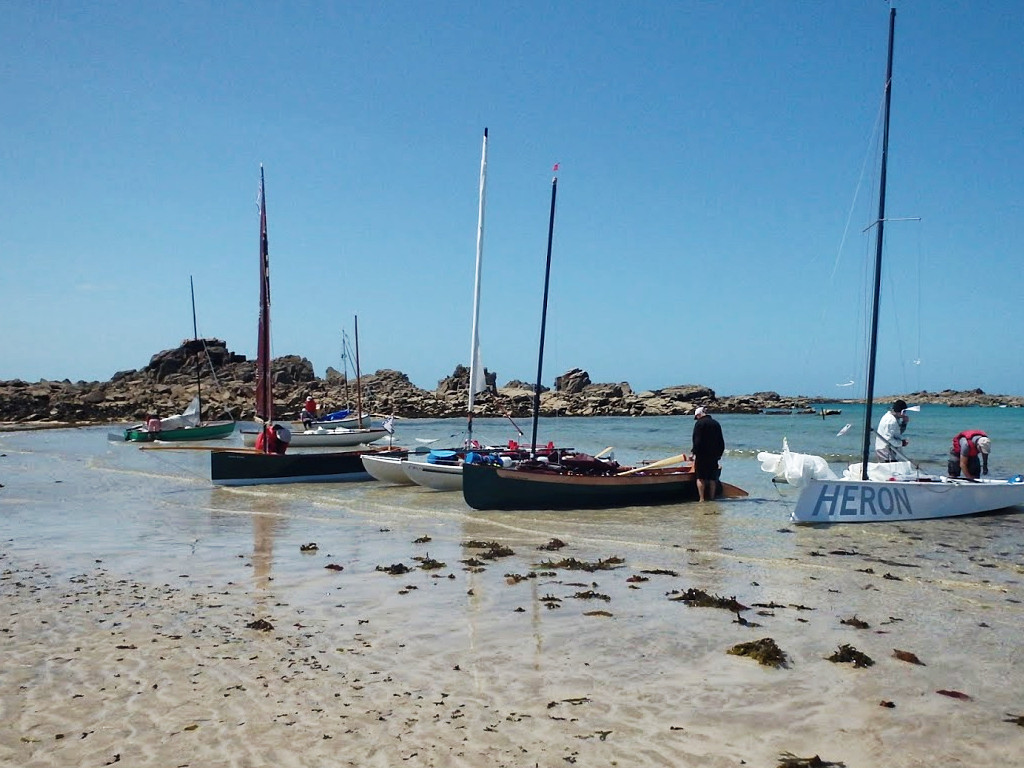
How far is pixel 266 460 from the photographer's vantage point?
2217 centimetres

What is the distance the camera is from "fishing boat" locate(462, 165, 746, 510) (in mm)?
16859

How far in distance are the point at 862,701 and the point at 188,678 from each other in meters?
5.14

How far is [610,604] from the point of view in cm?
879

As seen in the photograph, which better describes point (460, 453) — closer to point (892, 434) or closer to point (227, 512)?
point (227, 512)

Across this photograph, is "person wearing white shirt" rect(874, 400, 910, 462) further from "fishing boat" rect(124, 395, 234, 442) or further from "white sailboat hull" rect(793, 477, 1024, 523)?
"fishing boat" rect(124, 395, 234, 442)

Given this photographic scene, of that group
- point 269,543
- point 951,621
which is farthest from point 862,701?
point 269,543

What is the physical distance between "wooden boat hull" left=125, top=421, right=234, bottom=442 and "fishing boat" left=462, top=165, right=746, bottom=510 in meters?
28.8

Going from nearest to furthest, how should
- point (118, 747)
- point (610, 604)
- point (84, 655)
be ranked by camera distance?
point (118, 747) → point (84, 655) → point (610, 604)

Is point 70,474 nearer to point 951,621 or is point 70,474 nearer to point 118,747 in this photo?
point 118,747

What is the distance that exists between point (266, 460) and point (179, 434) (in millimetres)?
22446

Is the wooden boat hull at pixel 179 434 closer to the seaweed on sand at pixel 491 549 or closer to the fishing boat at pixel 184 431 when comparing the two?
the fishing boat at pixel 184 431

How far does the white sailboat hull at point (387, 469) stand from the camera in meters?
20.9

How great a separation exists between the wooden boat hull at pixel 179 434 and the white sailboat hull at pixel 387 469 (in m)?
24.0

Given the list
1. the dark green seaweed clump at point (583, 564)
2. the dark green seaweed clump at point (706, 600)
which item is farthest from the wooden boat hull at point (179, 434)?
the dark green seaweed clump at point (706, 600)
